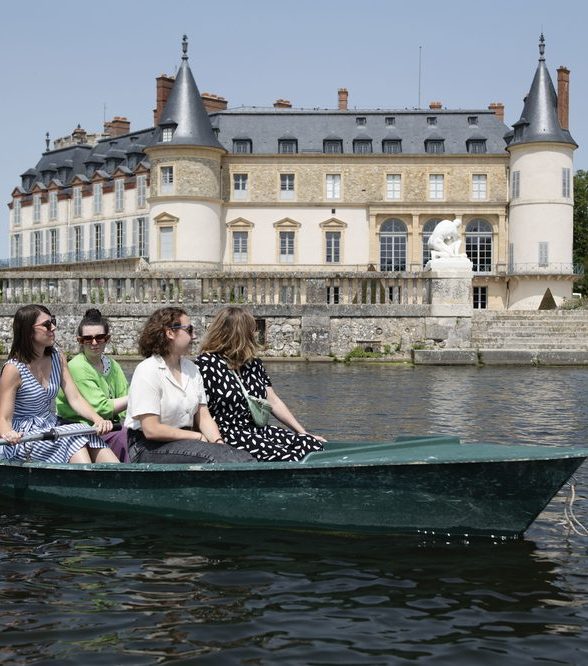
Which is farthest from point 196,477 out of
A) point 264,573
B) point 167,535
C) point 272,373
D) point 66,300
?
point 66,300

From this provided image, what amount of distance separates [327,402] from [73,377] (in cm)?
797

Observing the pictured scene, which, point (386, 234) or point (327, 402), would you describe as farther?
point (386, 234)

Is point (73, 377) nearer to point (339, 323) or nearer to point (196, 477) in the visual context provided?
point (196, 477)

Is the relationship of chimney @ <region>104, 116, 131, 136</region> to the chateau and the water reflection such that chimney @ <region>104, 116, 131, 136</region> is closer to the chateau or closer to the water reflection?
the chateau

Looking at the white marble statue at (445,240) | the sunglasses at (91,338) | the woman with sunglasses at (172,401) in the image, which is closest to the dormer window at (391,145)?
the white marble statue at (445,240)

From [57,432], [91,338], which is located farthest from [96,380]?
[57,432]

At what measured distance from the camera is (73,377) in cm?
823

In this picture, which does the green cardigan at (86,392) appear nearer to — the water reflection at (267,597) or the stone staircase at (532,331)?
the water reflection at (267,597)

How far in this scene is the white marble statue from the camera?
2638cm

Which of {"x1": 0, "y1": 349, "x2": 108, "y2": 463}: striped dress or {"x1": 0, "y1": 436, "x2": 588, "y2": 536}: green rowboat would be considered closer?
{"x1": 0, "y1": 436, "x2": 588, "y2": 536}: green rowboat

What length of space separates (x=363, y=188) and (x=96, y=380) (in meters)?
47.6

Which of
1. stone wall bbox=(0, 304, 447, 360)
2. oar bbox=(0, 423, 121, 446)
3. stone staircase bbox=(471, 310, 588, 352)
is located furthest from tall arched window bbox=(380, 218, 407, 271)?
oar bbox=(0, 423, 121, 446)

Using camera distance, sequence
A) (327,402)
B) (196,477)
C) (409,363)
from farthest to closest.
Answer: (409,363) < (327,402) < (196,477)

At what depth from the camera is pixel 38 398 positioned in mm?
7652
